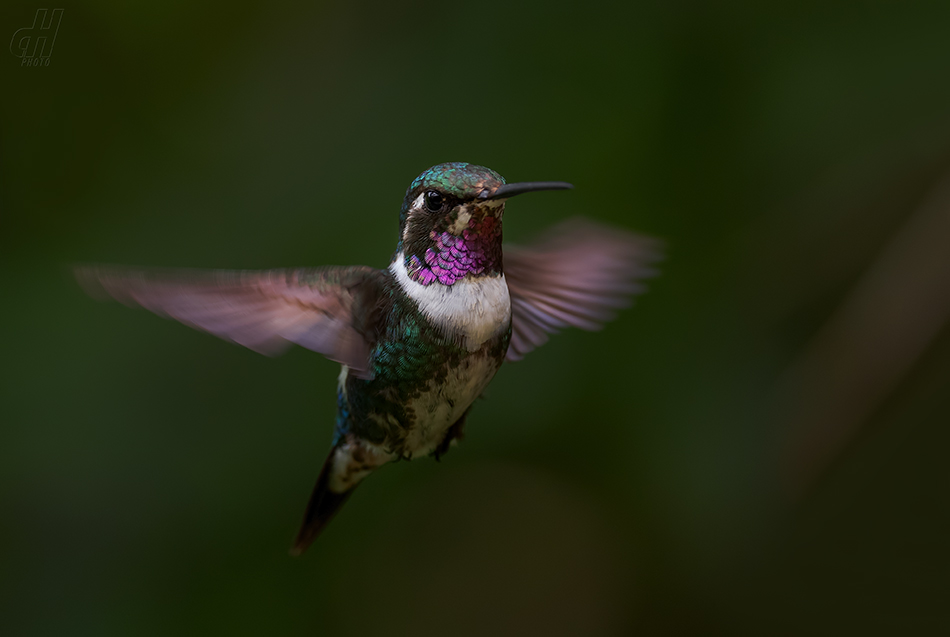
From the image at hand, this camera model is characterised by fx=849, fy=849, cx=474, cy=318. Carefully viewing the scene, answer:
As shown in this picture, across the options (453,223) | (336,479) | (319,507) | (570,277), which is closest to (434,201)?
(453,223)

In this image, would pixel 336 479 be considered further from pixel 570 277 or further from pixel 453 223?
pixel 453 223

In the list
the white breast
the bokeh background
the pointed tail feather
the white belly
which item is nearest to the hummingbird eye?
the white breast

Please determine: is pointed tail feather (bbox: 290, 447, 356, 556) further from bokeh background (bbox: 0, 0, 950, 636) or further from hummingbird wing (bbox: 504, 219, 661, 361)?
bokeh background (bbox: 0, 0, 950, 636)

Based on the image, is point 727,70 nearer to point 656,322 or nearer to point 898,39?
point 898,39

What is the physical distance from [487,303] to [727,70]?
6.49ft

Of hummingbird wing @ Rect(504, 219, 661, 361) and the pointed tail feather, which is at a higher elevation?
hummingbird wing @ Rect(504, 219, 661, 361)

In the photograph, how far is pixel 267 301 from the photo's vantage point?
4.75ft

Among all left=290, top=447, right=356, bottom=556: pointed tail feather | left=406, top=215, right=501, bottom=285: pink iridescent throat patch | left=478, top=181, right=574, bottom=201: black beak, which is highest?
left=478, top=181, right=574, bottom=201: black beak

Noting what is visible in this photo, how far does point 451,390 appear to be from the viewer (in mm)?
1582

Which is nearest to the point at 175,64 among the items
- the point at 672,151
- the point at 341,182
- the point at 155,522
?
the point at 341,182

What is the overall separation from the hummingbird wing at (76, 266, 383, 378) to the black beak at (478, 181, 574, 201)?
1.01ft

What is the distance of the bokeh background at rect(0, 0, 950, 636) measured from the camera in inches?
116

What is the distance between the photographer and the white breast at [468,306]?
1.49 m

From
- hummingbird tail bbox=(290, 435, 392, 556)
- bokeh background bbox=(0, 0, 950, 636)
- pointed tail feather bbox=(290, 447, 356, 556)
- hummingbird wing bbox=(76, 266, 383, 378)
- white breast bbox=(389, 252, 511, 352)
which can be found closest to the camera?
hummingbird wing bbox=(76, 266, 383, 378)
